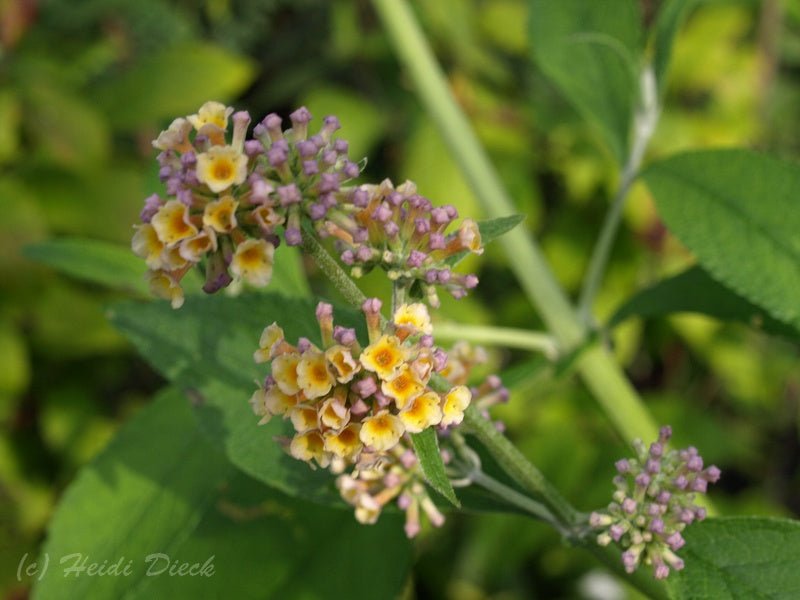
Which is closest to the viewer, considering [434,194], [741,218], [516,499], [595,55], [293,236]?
[293,236]

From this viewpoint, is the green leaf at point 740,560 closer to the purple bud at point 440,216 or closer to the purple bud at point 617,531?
the purple bud at point 617,531

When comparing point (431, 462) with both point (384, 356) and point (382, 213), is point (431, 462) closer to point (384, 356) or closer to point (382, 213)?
point (384, 356)

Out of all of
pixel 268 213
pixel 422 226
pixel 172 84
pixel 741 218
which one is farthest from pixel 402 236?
Answer: pixel 172 84

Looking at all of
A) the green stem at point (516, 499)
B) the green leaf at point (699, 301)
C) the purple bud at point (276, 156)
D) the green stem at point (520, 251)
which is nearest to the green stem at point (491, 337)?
the green stem at point (520, 251)

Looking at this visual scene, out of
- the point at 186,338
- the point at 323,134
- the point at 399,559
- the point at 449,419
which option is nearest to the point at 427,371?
the point at 449,419

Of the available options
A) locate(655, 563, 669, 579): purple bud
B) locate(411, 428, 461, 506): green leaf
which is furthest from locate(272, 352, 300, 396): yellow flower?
locate(655, 563, 669, 579): purple bud
